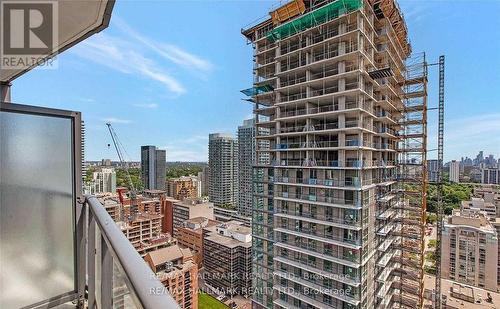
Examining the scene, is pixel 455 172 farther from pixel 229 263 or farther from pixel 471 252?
pixel 229 263

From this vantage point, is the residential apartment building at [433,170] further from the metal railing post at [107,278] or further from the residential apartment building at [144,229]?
the residential apartment building at [144,229]

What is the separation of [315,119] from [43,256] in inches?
239

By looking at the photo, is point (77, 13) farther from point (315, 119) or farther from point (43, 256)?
point (315, 119)

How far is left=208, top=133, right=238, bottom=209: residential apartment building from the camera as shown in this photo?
2780 cm

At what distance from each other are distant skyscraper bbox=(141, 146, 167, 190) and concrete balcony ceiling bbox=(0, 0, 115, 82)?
26.8 m

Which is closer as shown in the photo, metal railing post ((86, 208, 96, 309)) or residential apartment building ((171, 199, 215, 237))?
metal railing post ((86, 208, 96, 309))

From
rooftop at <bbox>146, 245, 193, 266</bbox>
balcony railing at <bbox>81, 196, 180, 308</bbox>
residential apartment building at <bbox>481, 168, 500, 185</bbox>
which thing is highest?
balcony railing at <bbox>81, 196, 180, 308</bbox>

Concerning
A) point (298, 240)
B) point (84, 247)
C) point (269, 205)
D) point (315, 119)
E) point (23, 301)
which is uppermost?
point (315, 119)

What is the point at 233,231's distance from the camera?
56.8ft

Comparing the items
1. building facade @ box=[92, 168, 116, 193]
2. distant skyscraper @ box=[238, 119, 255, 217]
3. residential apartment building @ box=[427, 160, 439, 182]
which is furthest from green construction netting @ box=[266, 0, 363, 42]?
distant skyscraper @ box=[238, 119, 255, 217]

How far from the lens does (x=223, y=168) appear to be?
2803cm

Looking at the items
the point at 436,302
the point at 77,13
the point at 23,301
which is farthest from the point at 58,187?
the point at 436,302

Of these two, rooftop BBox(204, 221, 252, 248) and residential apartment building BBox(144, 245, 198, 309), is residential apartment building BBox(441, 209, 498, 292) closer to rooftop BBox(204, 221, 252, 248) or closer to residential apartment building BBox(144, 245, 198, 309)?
rooftop BBox(204, 221, 252, 248)

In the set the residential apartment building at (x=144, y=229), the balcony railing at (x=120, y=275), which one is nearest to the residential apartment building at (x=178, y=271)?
the residential apartment building at (x=144, y=229)
